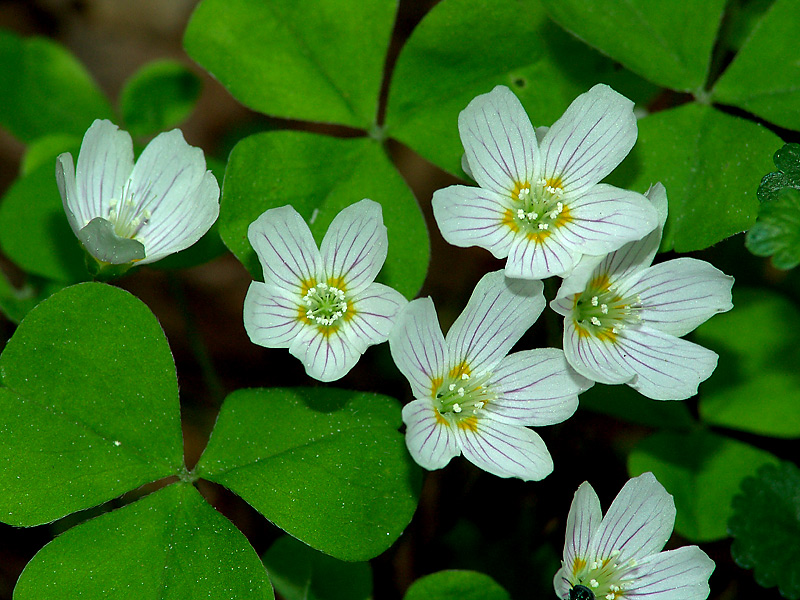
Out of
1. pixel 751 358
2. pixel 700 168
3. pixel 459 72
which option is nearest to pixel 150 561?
pixel 459 72

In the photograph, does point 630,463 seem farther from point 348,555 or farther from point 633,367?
point 348,555

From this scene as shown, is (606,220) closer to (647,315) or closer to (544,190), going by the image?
(544,190)

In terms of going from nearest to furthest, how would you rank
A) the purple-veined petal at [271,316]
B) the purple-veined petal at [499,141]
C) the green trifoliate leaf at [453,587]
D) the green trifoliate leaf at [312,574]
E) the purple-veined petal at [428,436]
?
1. the purple-veined petal at [428,436]
2. the purple-veined petal at [271,316]
3. the purple-veined petal at [499,141]
4. the green trifoliate leaf at [453,587]
5. the green trifoliate leaf at [312,574]

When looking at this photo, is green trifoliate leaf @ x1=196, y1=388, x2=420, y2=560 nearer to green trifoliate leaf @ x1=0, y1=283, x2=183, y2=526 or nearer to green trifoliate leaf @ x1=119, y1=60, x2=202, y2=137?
green trifoliate leaf @ x1=0, y1=283, x2=183, y2=526

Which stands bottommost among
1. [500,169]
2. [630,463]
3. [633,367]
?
[630,463]

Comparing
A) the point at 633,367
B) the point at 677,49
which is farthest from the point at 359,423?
the point at 677,49

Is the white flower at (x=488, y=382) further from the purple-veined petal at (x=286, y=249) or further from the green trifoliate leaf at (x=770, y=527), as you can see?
the green trifoliate leaf at (x=770, y=527)

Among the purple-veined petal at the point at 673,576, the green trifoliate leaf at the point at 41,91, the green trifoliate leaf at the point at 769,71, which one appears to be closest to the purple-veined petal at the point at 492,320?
the purple-veined petal at the point at 673,576
